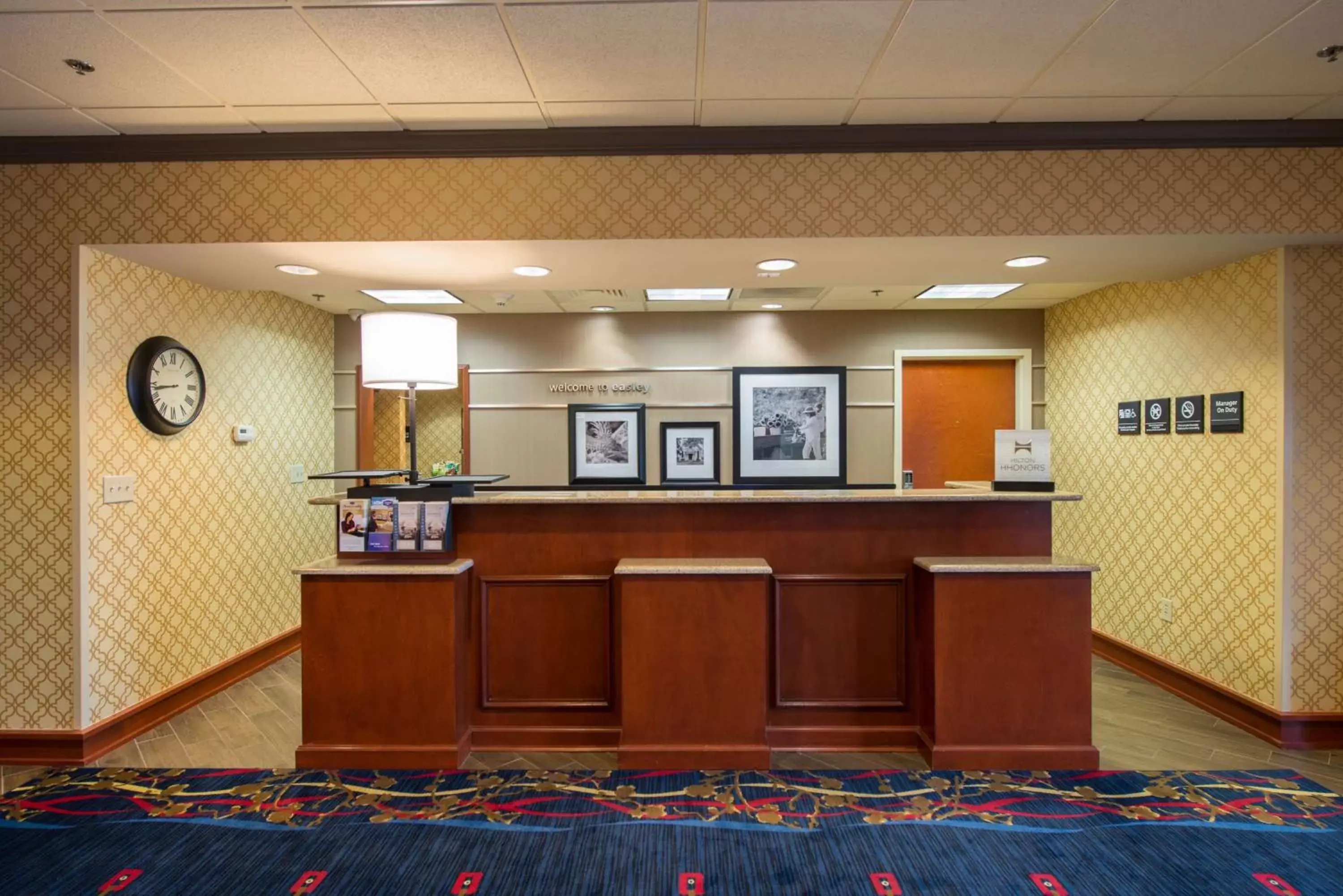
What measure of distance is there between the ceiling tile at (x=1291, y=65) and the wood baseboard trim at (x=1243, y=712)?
2956mm

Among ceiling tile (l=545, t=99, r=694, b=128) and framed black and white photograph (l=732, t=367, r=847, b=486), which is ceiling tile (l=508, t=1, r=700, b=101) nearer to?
ceiling tile (l=545, t=99, r=694, b=128)

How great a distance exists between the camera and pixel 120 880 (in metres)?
2.39

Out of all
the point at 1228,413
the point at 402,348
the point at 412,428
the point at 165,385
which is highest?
the point at 402,348

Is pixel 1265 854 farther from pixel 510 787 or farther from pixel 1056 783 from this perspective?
pixel 510 787

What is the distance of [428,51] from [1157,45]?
8.75ft

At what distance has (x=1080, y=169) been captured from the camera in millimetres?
3125

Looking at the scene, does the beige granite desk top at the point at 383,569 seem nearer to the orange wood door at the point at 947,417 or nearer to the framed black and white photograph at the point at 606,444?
the framed black and white photograph at the point at 606,444

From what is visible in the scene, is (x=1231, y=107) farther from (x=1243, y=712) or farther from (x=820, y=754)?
(x=820, y=754)

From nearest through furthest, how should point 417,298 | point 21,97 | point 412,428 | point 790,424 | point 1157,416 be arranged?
point 21,97 < point 412,428 < point 1157,416 < point 417,298 < point 790,424

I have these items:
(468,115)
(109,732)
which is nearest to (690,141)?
(468,115)

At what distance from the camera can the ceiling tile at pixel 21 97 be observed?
8.73ft

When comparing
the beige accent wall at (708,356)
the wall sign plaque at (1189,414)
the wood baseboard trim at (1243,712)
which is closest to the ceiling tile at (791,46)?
the wall sign plaque at (1189,414)

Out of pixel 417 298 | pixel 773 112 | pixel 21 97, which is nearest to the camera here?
pixel 21 97

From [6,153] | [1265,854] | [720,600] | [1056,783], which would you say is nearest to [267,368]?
[6,153]
